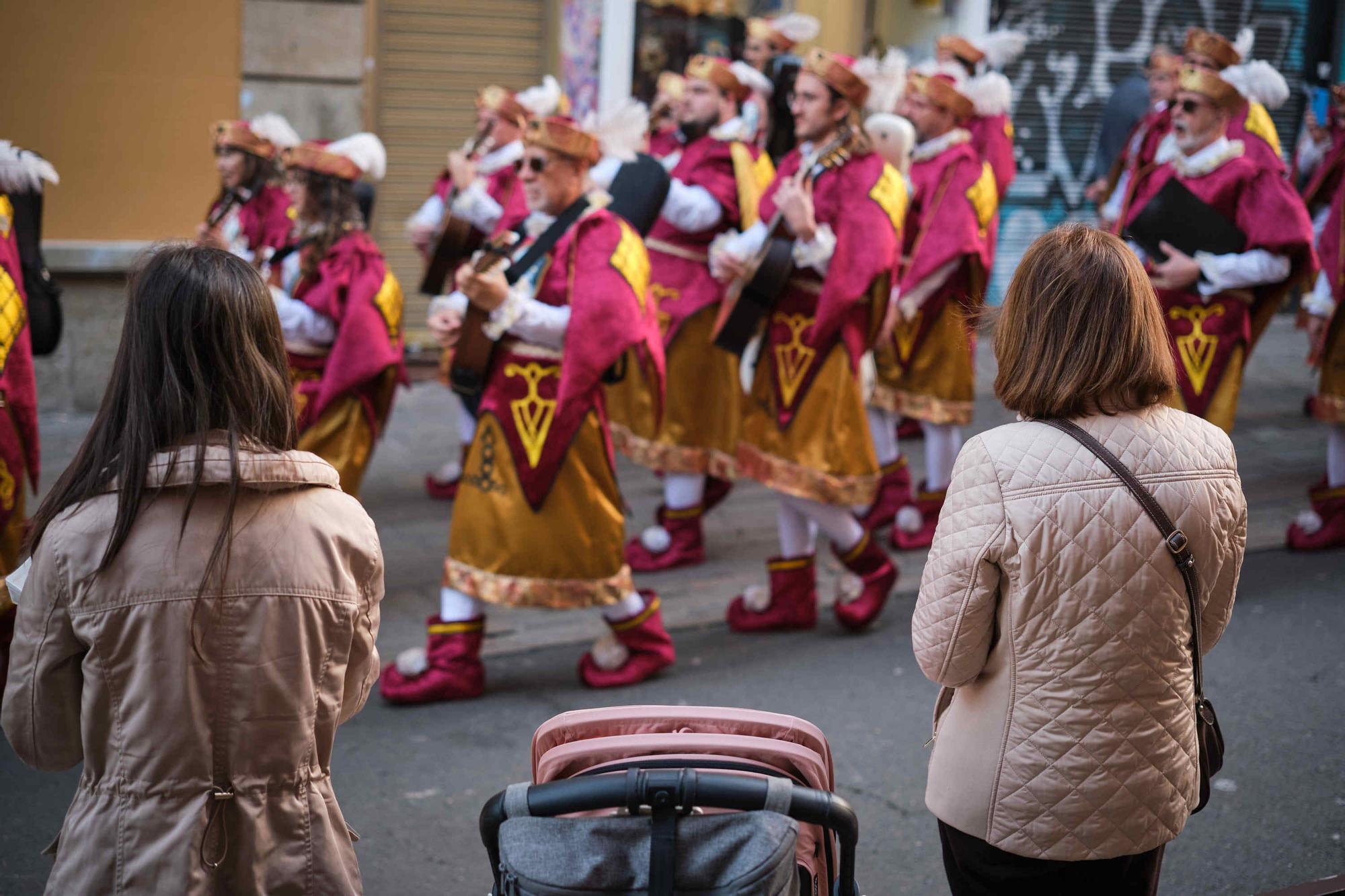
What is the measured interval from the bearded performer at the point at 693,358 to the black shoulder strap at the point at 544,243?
1.64m

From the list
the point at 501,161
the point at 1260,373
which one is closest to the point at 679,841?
the point at 501,161

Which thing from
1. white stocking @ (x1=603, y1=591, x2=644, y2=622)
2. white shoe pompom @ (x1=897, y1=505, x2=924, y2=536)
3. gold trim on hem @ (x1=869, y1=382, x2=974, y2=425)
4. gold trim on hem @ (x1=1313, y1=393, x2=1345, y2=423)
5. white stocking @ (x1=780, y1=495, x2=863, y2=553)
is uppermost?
gold trim on hem @ (x1=1313, y1=393, x2=1345, y2=423)

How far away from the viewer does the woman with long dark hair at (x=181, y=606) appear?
6.88 ft

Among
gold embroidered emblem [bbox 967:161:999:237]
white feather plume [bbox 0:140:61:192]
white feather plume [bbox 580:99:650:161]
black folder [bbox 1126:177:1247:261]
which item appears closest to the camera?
white feather plume [bbox 0:140:61:192]

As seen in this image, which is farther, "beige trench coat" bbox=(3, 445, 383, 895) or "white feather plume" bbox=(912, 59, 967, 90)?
"white feather plume" bbox=(912, 59, 967, 90)

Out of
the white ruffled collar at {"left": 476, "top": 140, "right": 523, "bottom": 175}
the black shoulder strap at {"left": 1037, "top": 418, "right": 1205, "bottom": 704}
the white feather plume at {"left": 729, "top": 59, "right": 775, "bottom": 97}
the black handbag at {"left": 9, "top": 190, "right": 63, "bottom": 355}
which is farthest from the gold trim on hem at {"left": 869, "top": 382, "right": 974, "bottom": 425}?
the black shoulder strap at {"left": 1037, "top": 418, "right": 1205, "bottom": 704}

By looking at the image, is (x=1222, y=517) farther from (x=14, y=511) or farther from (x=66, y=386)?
(x=66, y=386)

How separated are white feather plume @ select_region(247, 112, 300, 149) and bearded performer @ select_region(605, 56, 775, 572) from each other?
4.43ft

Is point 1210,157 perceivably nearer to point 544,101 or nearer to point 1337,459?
point 1337,459

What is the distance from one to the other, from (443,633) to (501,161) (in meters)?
3.22

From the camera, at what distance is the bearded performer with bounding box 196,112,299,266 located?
242 inches

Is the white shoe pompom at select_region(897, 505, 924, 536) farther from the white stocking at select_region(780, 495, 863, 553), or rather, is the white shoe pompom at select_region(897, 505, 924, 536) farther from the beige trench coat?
the beige trench coat

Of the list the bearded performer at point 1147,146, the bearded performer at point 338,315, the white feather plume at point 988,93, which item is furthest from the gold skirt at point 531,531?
the white feather plume at point 988,93

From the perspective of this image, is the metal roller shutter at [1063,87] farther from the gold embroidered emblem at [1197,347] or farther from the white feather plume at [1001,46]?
the gold embroidered emblem at [1197,347]
